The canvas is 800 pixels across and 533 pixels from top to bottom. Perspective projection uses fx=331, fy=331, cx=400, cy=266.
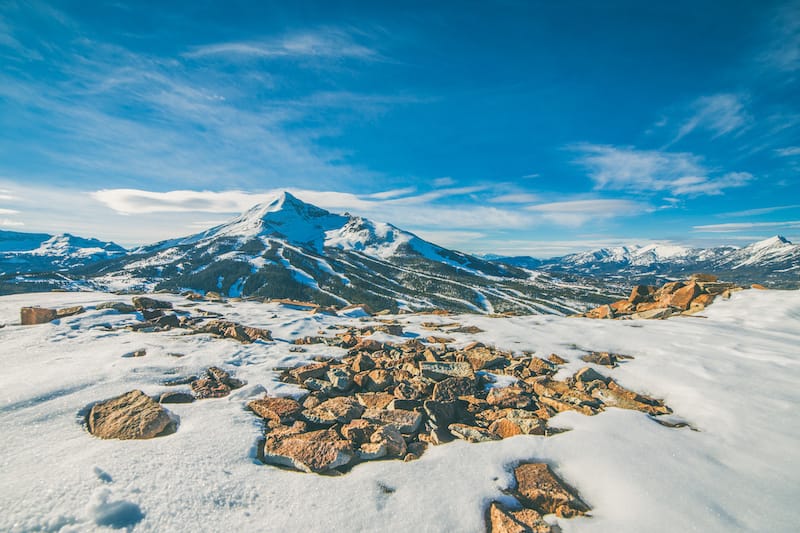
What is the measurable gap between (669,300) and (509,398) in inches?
721

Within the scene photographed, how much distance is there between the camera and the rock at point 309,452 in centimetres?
582

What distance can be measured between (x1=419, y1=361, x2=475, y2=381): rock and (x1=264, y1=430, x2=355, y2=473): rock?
15.0 ft

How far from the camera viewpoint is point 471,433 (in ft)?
23.2

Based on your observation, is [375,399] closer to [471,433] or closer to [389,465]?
[471,433]

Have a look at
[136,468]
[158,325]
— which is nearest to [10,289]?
[158,325]

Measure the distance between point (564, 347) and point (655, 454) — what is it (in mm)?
7497

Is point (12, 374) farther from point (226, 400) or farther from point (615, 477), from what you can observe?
point (615, 477)

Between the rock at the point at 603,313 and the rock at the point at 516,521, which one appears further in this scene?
the rock at the point at 603,313

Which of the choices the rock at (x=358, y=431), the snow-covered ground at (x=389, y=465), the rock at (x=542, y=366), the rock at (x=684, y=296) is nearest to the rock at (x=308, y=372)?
the snow-covered ground at (x=389, y=465)

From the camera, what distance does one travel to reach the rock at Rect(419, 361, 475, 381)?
1038 cm

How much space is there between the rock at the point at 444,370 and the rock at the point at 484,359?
2.20 feet

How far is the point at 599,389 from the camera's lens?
365 inches

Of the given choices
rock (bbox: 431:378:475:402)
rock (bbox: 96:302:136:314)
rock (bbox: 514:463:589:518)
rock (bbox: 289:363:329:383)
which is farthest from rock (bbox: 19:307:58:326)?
rock (bbox: 514:463:589:518)

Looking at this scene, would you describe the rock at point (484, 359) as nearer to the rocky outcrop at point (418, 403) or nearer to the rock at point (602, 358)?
the rocky outcrop at point (418, 403)
